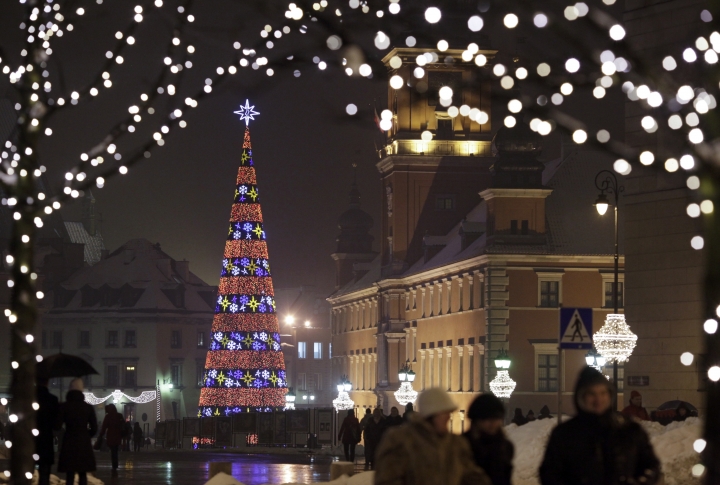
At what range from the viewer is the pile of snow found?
21.4 m

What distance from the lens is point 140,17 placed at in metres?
14.2

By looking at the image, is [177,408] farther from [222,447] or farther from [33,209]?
[33,209]

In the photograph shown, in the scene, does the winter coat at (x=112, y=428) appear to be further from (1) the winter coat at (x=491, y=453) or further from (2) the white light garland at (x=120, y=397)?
(2) the white light garland at (x=120, y=397)

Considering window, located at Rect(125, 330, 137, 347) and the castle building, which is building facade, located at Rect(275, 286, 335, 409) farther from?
the castle building

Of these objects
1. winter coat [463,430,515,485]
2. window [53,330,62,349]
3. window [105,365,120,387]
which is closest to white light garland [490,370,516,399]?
winter coat [463,430,515,485]

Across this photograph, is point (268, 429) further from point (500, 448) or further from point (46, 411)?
point (500, 448)

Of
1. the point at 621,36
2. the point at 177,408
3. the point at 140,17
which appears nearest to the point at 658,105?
the point at 621,36

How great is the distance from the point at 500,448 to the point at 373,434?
2442 cm

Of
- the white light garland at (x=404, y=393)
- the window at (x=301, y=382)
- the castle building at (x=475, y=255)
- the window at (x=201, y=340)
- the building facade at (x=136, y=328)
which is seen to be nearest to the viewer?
the white light garland at (x=404, y=393)

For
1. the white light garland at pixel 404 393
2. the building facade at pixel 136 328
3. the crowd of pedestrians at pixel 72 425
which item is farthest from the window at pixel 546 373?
the crowd of pedestrians at pixel 72 425

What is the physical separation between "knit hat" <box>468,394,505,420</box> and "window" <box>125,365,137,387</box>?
4151 inches

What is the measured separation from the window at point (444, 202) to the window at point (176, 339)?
3630 centimetres

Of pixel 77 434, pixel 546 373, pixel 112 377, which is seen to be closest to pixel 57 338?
pixel 112 377

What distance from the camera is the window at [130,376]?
11519cm
